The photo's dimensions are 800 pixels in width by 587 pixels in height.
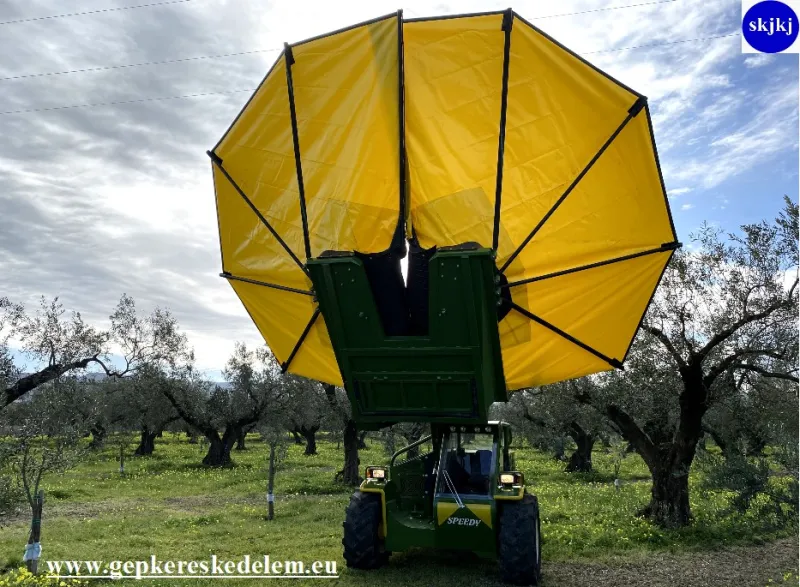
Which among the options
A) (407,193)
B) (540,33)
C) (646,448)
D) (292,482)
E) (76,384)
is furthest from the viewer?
(76,384)

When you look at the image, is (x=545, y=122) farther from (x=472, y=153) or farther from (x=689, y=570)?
(x=689, y=570)

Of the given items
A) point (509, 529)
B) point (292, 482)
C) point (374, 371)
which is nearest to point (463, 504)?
point (509, 529)

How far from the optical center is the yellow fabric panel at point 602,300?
7027 mm

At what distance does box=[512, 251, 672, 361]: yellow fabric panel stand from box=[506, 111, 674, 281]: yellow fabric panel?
0.24m

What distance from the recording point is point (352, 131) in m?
6.28

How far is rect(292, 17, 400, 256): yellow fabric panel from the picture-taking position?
20.3ft

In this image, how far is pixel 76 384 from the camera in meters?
27.8

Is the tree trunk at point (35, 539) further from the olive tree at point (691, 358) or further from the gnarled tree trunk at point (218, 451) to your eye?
the gnarled tree trunk at point (218, 451)

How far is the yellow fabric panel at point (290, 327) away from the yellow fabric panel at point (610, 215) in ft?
10.3

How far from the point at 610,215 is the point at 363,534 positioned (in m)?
6.40

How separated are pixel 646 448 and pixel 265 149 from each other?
1241 centimetres

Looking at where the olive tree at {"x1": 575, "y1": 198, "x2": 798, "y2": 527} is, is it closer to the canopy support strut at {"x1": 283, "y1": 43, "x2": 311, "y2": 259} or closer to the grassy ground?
the grassy ground

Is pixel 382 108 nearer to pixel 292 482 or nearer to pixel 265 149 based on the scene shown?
pixel 265 149

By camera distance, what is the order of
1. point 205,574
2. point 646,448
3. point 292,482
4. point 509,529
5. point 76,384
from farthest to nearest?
point 76,384 → point 292,482 → point 646,448 → point 205,574 → point 509,529
